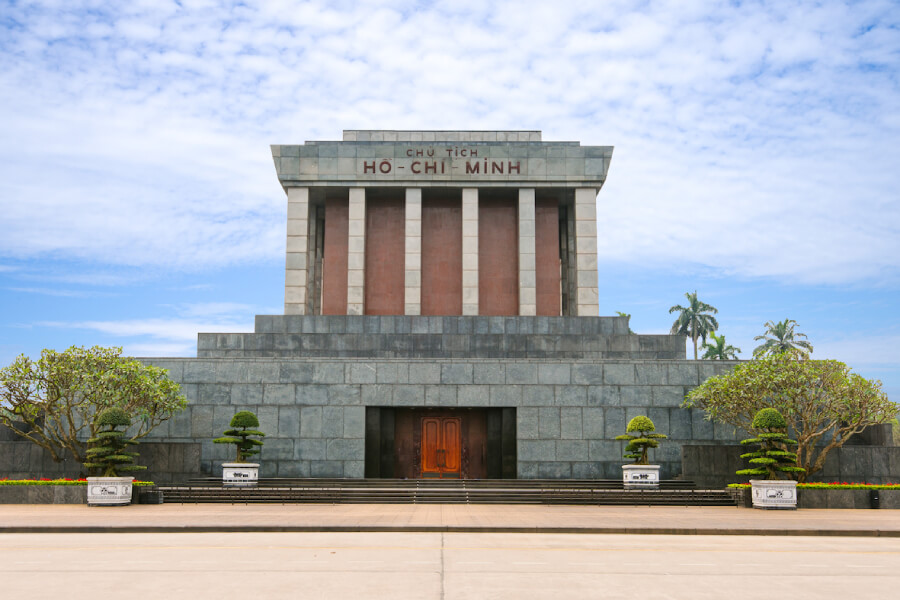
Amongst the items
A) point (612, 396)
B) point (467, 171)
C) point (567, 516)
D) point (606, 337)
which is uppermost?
point (467, 171)

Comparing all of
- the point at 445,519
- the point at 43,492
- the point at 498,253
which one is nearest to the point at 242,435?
the point at 43,492

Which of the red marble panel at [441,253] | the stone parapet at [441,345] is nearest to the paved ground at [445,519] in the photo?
the stone parapet at [441,345]

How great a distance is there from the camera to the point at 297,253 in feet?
127

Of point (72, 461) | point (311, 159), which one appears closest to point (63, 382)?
point (72, 461)

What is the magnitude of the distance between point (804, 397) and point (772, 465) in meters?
3.22

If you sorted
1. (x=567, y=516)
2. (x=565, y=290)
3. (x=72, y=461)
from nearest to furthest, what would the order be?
(x=567, y=516) < (x=72, y=461) < (x=565, y=290)

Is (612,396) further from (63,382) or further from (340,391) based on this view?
(63,382)

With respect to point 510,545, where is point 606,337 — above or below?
above

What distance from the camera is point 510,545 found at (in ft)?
51.0

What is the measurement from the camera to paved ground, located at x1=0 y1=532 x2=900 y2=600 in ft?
34.3

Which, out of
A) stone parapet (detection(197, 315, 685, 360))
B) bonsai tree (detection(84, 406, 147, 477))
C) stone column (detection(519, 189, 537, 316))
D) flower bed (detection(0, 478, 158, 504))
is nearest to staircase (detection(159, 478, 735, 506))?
bonsai tree (detection(84, 406, 147, 477))

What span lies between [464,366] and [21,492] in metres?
15.0

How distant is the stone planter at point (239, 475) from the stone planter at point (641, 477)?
40.7 ft

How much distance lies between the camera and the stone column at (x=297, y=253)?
3831cm
